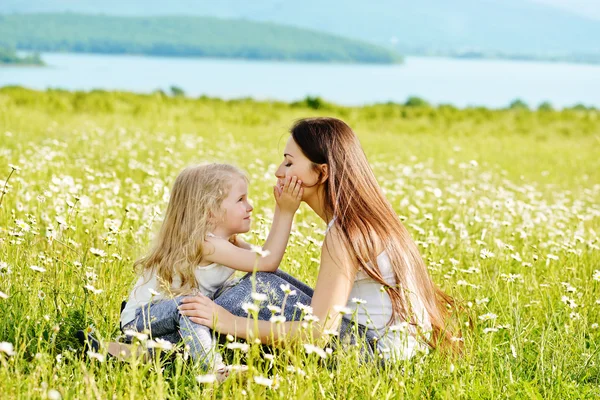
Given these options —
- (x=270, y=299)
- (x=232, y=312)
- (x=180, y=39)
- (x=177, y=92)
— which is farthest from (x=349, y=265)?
(x=180, y=39)

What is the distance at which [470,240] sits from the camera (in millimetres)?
5320

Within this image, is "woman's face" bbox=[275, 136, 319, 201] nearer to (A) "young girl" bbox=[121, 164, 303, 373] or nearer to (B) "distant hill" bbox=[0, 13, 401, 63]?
(A) "young girl" bbox=[121, 164, 303, 373]

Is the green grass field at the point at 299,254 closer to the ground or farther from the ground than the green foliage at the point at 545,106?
closer to the ground

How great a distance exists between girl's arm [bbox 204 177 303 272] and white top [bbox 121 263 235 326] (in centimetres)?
8

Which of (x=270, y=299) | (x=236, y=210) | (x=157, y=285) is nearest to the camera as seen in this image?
(x=270, y=299)

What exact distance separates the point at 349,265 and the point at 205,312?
0.61 meters

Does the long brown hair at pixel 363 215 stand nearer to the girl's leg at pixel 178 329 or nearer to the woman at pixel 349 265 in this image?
the woman at pixel 349 265

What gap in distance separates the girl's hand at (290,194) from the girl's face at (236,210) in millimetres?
272

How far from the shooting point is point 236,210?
366cm

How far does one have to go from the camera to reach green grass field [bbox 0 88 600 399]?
9.20 ft

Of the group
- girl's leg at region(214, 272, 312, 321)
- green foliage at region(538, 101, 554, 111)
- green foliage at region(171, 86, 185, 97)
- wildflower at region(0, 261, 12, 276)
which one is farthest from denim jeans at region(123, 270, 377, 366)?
green foliage at region(538, 101, 554, 111)

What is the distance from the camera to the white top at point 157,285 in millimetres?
3438

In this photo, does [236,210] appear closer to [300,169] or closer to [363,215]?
[300,169]

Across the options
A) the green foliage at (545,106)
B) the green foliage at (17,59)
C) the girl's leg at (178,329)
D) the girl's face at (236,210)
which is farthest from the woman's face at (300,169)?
the green foliage at (17,59)
